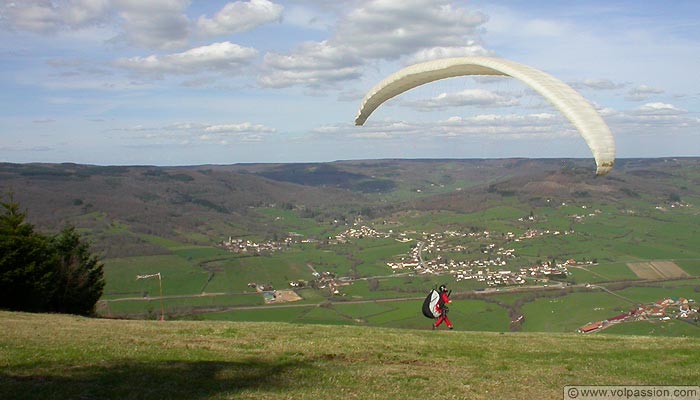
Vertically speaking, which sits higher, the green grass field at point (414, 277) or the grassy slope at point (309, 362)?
the grassy slope at point (309, 362)

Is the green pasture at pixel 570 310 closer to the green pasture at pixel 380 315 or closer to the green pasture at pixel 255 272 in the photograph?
the green pasture at pixel 380 315

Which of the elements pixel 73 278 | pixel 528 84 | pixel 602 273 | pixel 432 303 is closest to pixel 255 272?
pixel 602 273

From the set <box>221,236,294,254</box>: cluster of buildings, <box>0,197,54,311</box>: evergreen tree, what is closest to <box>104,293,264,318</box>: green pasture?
<box>0,197,54,311</box>: evergreen tree

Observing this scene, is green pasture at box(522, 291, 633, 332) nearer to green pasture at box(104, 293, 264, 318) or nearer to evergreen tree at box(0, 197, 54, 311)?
green pasture at box(104, 293, 264, 318)

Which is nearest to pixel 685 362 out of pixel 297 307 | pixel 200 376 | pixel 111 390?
pixel 200 376

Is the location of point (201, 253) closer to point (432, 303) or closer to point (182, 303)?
point (182, 303)

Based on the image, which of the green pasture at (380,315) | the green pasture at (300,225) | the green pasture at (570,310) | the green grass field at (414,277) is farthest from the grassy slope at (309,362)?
the green pasture at (300,225)
